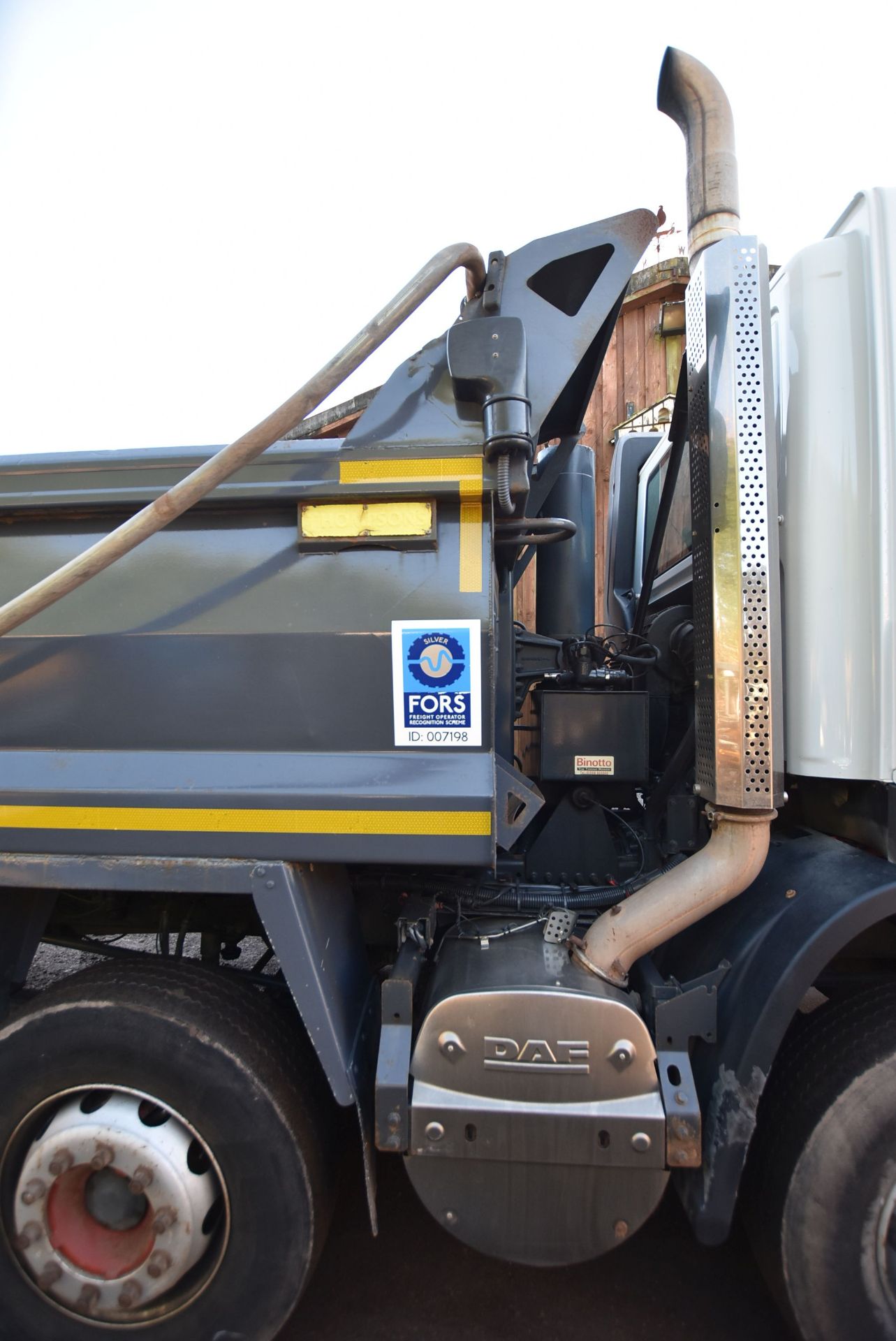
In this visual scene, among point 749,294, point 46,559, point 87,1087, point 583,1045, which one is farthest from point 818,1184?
point 46,559

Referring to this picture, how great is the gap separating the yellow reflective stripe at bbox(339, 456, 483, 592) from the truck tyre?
5.09 feet

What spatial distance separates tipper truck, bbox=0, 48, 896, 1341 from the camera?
167 centimetres

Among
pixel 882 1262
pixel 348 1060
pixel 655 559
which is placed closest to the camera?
pixel 882 1262

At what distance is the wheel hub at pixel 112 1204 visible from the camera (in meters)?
1.68

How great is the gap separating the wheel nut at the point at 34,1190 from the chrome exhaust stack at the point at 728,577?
1499 millimetres

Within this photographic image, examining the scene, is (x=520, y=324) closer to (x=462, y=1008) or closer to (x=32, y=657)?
(x=32, y=657)

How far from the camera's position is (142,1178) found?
167 centimetres

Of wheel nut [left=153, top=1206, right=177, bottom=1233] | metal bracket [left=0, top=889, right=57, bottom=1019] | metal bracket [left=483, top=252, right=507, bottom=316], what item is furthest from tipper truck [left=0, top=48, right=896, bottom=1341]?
metal bracket [left=0, top=889, right=57, bottom=1019]

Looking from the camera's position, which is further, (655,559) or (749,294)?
(655,559)

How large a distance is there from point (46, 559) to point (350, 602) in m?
0.85

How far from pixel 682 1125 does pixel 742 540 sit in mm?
1468

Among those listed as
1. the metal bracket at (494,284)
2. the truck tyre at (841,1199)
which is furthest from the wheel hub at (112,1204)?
the metal bracket at (494,284)

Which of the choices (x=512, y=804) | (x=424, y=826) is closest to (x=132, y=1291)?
(x=424, y=826)

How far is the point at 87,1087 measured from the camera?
5.67ft
